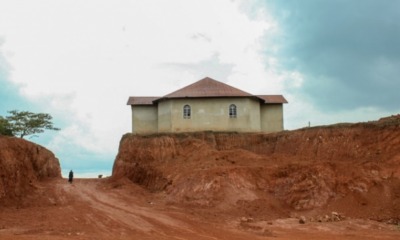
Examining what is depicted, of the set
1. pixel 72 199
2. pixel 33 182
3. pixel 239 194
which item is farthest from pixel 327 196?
pixel 33 182

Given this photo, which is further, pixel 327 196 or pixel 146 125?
pixel 146 125

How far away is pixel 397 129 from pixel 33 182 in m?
24.4

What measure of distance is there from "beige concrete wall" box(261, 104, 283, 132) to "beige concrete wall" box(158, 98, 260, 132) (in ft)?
7.98

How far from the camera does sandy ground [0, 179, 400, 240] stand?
976 inches

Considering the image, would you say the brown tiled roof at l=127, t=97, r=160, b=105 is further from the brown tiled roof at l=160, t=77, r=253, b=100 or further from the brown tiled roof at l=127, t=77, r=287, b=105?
the brown tiled roof at l=160, t=77, r=253, b=100

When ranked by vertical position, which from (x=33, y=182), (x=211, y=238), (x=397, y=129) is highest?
(x=397, y=129)

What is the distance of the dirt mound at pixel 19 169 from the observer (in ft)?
107

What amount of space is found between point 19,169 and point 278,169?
54.6 feet

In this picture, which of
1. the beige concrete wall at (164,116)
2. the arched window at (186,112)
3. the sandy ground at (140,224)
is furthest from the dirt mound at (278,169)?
the beige concrete wall at (164,116)

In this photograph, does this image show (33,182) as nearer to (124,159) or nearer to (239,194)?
(124,159)

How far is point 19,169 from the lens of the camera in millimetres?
35312

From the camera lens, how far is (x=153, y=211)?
3156cm

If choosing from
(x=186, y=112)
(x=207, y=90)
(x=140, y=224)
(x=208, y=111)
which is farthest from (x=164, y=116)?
(x=140, y=224)

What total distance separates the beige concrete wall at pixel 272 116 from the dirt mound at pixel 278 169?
652 centimetres
